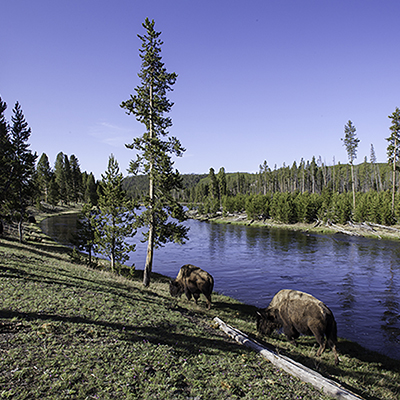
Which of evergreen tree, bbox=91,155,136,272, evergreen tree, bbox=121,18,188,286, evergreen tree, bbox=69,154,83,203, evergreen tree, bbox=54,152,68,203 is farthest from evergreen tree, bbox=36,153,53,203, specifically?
evergreen tree, bbox=121,18,188,286

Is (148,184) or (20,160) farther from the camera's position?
(20,160)

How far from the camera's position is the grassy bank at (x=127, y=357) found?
18.2 ft

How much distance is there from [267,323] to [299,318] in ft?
5.54

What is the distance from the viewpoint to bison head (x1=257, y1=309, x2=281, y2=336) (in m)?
11.9

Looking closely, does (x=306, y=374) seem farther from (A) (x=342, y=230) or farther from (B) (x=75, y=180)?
(B) (x=75, y=180)

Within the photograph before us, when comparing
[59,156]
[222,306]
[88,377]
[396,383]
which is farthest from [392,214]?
[59,156]

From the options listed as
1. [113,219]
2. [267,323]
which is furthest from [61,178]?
[267,323]

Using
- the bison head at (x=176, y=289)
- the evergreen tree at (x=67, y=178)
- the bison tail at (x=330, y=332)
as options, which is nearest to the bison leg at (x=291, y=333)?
the bison tail at (x=330, y=332)

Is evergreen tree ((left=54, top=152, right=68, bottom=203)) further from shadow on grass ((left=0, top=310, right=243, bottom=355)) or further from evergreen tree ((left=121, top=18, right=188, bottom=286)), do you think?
shadow on grass ((left=0, top=310, right=243, bottom=355))

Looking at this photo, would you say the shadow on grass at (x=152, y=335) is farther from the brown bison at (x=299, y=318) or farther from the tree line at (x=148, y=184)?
the tree line at (x=148, y=184)

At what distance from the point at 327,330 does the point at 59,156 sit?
371ft

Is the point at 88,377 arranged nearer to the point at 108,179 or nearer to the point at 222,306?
the point at 222,306

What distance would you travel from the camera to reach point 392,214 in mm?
55719

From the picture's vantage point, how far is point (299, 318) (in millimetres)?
10797
